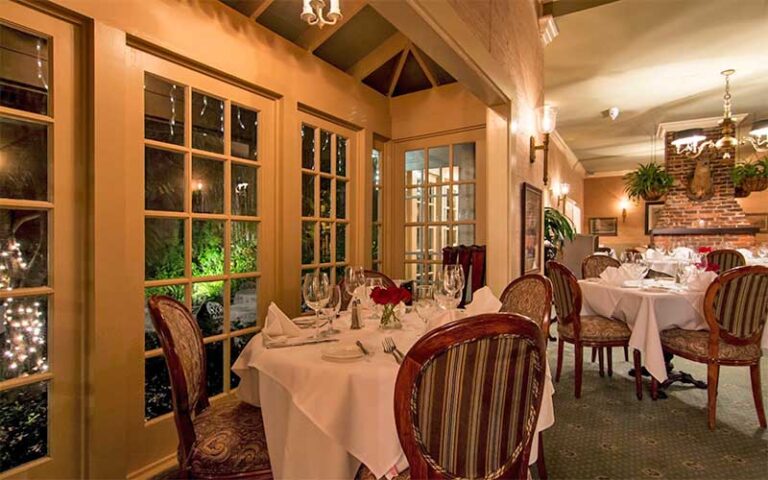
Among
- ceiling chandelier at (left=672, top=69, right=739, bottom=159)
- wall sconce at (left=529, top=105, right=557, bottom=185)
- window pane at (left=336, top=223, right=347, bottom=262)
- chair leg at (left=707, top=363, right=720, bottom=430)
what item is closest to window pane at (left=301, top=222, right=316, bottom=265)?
window pane at (left=336, top=223, right=347, bottom=262)

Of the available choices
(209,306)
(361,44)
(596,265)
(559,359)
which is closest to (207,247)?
(209,306)

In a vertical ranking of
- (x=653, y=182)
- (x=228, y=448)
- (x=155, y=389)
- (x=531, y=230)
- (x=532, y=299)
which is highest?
(x=653, y=182)

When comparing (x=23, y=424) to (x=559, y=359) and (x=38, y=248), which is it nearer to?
(x=38, y=248)

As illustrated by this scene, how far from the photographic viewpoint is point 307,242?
9.87 ft

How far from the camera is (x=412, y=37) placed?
215cm

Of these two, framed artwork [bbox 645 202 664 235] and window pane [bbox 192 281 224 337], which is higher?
framed artwork [bbox 645 202 664 235]

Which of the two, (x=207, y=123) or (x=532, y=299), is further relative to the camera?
(x=207, y=123)

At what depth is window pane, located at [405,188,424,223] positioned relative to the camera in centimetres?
383

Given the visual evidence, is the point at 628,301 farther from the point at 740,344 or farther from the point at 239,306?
the point at 239,306

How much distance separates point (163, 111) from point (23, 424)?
1.59 m

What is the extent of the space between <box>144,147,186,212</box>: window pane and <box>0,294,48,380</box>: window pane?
65cm

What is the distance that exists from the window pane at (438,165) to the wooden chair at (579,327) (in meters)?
1.23

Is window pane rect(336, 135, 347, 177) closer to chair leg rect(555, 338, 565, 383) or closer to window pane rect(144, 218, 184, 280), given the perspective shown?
window pane rect(144, 218, 184, 280)

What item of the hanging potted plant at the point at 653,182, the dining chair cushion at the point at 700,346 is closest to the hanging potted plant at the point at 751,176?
the hanging potted plant at the point at 653,182
